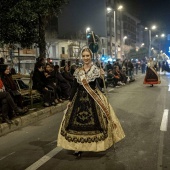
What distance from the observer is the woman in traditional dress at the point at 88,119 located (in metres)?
5.34

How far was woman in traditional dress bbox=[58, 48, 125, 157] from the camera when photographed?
534 cm

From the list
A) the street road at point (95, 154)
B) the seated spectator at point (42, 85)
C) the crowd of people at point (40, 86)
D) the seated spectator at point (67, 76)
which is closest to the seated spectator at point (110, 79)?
the crowd of people at point (40, 86)

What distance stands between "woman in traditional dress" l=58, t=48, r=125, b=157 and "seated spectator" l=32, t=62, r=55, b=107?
4.90 metres

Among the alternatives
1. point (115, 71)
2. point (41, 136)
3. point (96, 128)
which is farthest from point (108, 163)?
point (115, 71)

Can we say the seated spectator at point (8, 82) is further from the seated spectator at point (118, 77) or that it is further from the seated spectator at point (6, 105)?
the seated spectator at point (118, 77)

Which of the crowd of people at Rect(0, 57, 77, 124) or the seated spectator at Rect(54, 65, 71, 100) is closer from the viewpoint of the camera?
the crowd of people at Rect(0, 57, 77, 124)

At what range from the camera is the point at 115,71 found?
2034 cm

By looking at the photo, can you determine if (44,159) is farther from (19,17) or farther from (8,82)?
(19,17)

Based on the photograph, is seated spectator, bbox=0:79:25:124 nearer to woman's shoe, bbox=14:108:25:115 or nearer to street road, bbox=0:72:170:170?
woman's shoe, bbox=14:108:25:115

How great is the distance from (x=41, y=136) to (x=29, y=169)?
7.21 feet

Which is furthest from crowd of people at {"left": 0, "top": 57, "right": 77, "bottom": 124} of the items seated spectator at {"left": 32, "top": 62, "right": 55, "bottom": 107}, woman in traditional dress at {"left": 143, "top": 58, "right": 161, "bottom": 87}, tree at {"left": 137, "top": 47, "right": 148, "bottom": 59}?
tree at {"left": 137, "top": 47, "right": 148, "bottom": 59}

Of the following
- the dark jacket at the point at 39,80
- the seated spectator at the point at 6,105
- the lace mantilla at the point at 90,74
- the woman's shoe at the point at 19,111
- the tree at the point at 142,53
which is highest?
the tree at the point at 142,53

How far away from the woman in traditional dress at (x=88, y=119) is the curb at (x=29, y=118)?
2.62 metres

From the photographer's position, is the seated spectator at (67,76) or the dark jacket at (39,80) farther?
the seated spectator at (67,76)
